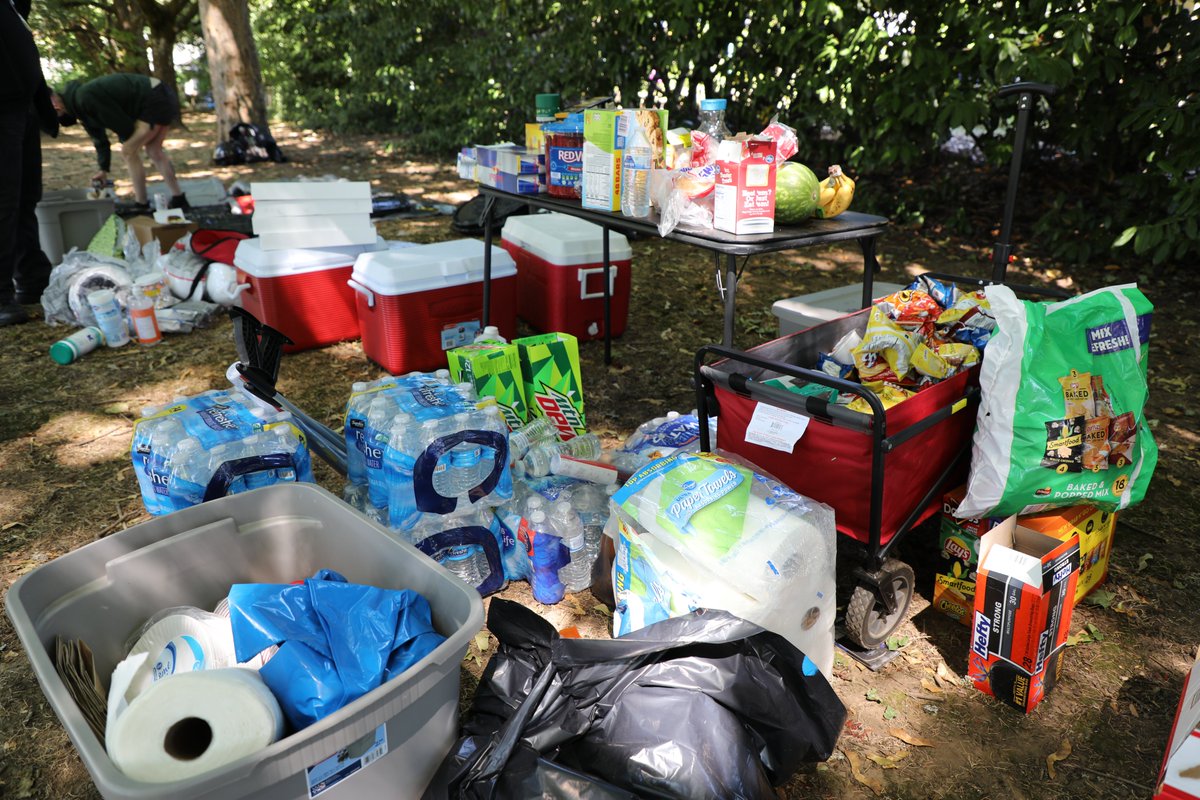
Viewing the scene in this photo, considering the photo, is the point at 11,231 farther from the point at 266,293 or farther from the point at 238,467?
the point at 238,467

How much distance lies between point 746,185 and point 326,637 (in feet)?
5.02

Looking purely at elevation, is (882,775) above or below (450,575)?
below

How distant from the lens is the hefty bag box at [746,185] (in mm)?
2086

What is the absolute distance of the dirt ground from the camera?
5.58ft

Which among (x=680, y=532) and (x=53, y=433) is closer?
(x=680, y=532)

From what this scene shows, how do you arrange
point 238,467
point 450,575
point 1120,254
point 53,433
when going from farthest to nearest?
point 1120,254 → point 53,433 → point 238,467 → point 450,575

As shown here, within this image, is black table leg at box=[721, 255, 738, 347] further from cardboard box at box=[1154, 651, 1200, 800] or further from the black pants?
the black pants

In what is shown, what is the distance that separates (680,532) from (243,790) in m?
0.97

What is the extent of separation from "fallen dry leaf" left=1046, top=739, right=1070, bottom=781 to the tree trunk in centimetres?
991

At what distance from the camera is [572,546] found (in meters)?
2.20

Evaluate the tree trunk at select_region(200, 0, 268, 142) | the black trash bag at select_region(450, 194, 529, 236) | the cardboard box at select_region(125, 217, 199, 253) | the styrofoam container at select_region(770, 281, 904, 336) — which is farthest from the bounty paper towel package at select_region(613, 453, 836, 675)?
the tree trunk at select_region(200, 0, 268, 142)

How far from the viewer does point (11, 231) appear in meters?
4.20

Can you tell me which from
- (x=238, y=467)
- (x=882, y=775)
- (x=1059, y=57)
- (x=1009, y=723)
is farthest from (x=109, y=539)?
(x=1059, y=57)

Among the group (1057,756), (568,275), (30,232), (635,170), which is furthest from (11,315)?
(1057,756)
